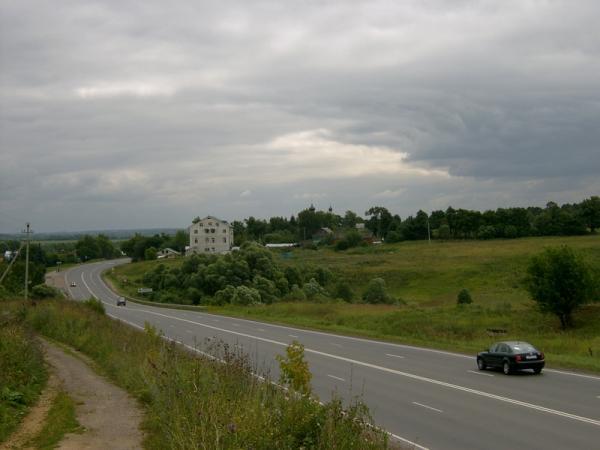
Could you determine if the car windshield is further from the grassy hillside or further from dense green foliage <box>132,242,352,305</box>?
dense green foliage <box>132,242,352,305</box>

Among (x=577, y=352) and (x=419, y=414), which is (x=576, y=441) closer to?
(x=419, y=414)

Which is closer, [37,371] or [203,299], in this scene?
[37,371]

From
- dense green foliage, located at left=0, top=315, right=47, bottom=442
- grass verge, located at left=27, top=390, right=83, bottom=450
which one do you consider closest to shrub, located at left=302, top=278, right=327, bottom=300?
dense green foliage, located at left=0, top=315, right=47, bottom=442

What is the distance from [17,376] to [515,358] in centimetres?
1525

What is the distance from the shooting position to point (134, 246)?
164m

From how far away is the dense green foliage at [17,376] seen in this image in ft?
41.7

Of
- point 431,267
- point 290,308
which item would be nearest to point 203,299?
point 290,308

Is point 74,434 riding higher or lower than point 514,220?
lower

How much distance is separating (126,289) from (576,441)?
9087cm

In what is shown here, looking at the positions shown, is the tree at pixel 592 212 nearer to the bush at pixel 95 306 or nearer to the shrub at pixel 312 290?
the shrub at pixel 312 290

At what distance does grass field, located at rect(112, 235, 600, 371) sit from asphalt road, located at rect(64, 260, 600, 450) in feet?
12.3

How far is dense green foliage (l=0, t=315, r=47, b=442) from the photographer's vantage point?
41.7ft

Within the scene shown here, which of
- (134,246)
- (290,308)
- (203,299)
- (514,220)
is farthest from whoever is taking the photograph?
(134,246)

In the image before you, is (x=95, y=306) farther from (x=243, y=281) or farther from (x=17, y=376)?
(x=243, y=281)
